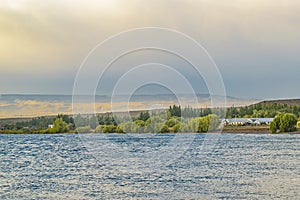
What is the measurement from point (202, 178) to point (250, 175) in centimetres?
366

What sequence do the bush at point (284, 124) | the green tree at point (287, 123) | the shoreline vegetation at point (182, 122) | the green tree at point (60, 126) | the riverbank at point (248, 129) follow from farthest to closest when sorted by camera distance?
the green tree at point (60, 126), the riverbank at point (248, 129), the bush at point (284, 124), the green tree at point (287, 123), the shoreline vegetation at point (182, 122)

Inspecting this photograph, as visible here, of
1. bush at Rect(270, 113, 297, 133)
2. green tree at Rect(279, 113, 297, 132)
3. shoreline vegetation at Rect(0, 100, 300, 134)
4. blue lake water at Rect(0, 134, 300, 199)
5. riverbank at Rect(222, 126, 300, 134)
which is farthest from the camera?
riverbank at Rect(222, 126, 300, 134)

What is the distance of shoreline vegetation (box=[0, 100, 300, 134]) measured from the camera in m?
101

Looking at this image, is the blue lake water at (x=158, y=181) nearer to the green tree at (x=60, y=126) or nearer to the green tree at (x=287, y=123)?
the green tree at (x=287, y=123)

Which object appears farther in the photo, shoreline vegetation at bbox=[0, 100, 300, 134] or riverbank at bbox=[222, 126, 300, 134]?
riverbank at bbox=[222, 126, 300, 134]

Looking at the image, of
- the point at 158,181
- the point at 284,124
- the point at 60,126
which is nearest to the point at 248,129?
the point at 284,124

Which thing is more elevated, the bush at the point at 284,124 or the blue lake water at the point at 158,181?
the bush at the point at 284,124

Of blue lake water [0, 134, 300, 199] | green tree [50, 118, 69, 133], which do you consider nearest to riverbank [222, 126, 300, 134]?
green tree [50, 118, 69, 133]

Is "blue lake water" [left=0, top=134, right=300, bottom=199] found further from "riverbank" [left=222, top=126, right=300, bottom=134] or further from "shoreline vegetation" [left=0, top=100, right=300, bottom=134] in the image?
"riverbank" [left=222, top=126, right=300, bottom=134]

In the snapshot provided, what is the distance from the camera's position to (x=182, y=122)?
403ft

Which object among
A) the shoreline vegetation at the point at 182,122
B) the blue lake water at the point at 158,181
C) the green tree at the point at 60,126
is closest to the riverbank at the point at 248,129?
the shoreline vegetation at the point at 182,122

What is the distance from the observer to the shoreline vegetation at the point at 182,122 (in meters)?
101

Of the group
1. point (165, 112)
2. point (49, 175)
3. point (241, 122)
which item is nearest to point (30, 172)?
point (49, 175)

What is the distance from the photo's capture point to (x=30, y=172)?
1764 inches
